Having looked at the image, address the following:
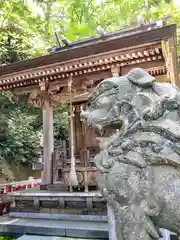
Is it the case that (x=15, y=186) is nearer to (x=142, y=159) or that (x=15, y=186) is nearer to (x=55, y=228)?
(x=55, y=228)

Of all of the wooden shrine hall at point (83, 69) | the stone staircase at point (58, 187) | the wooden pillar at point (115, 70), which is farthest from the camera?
the stone staircase at point (58, 187)

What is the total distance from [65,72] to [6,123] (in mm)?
7929

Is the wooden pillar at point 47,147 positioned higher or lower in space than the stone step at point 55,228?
higher

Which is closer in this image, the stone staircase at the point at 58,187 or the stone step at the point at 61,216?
the stone step at the point at 61,216

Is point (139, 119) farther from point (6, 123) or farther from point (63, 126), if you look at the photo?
point (63, 126)

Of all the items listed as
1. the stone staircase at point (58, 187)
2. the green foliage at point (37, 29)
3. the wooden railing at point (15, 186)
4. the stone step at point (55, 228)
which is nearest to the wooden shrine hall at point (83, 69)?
the stone staircase at point (58, 187)

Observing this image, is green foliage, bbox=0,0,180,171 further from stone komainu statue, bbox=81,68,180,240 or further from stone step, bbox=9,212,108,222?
stone komainu statue, bbox=81,68,180,240

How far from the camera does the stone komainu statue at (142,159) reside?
1330 mm

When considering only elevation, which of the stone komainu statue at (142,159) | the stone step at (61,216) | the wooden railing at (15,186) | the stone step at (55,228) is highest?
the stone komainu statue at (142,159)

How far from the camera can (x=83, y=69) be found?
21.2ft

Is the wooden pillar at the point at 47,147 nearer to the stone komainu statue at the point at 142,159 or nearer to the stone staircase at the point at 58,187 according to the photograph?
the stone staircase at the point at 58,187

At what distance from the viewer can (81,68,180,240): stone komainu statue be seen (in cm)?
133

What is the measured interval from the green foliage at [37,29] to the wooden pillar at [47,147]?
5598 millimetres

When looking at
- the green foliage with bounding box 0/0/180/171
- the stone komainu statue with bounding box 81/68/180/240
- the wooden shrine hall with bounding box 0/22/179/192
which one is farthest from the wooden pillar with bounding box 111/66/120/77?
the green foliage with bounding box 0/0/180/171
